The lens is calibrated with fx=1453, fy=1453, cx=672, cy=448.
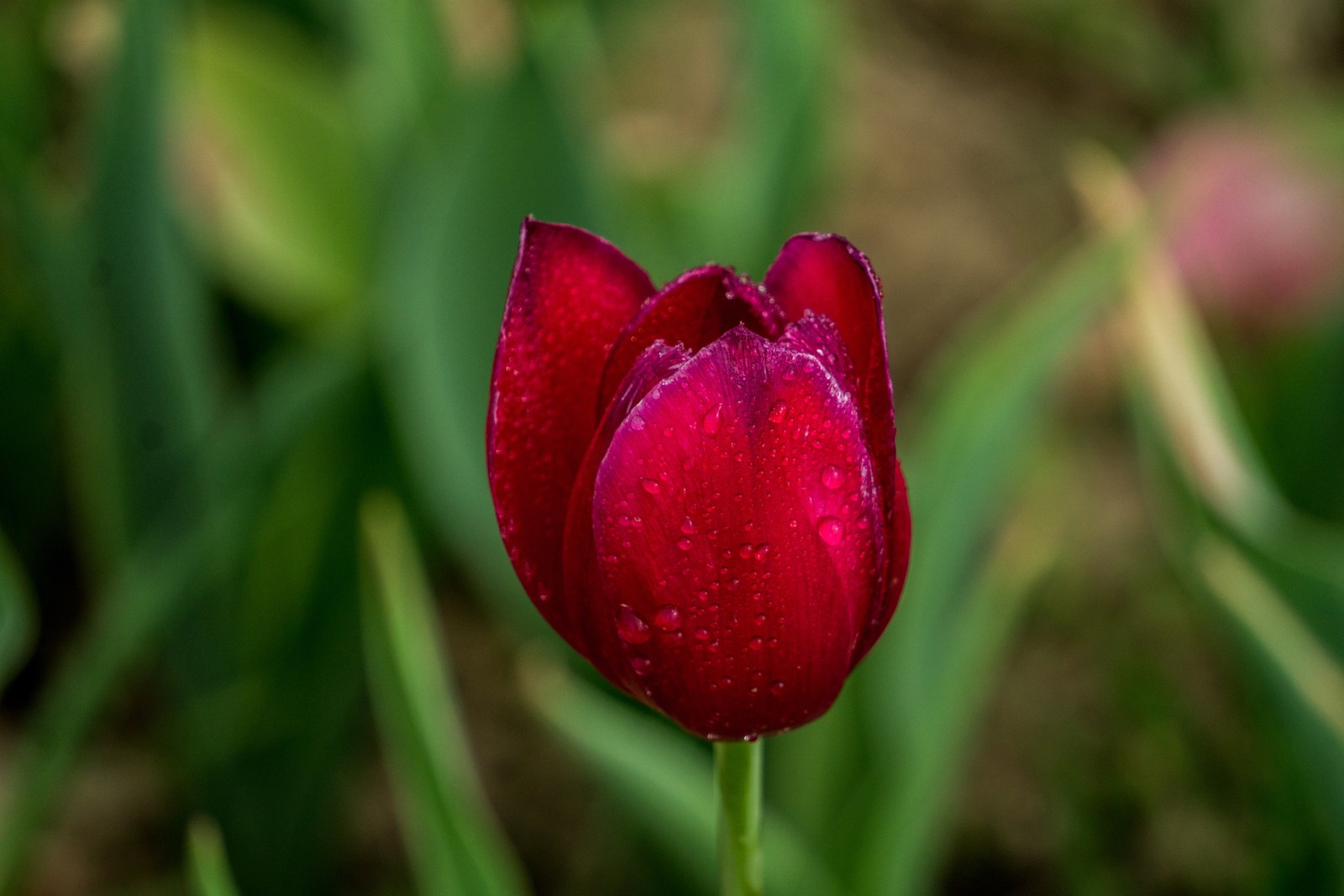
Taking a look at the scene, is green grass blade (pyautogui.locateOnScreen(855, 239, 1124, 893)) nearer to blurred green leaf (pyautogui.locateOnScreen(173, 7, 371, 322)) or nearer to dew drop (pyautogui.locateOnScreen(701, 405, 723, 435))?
dew drop (pyautogui.locateOnScreen(701, 405, 723, 435))

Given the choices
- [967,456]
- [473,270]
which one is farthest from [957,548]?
[473,270]

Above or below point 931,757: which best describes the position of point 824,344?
above

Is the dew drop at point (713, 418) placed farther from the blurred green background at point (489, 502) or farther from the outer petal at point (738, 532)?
the blurred green background at point (489, 502)

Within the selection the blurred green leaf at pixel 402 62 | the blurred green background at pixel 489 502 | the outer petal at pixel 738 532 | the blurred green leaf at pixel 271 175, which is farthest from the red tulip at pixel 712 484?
the blurred green leaf at pixel 271 175

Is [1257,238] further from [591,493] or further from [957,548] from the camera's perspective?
[591,493]

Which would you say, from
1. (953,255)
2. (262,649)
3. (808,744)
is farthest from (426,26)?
(953,255)
